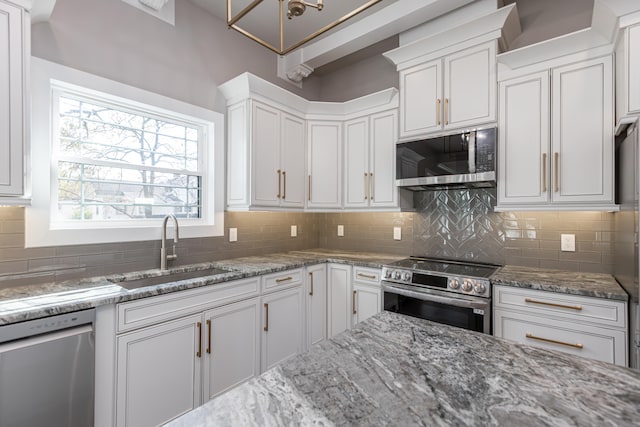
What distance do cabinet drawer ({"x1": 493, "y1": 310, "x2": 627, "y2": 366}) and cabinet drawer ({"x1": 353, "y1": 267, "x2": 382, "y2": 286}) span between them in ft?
3.01

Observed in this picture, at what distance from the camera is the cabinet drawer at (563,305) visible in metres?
1.74

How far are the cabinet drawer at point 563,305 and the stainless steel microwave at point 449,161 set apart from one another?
828mm

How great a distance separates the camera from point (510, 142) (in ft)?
7.61

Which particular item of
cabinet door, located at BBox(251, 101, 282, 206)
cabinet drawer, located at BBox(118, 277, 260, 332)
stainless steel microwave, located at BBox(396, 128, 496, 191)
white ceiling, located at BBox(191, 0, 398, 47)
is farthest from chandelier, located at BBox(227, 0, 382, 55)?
cabinet drawer, located at BBox(118, 277, 260, 332)

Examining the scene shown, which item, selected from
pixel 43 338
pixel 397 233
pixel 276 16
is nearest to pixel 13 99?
pixel 43 338

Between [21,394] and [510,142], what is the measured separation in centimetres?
311

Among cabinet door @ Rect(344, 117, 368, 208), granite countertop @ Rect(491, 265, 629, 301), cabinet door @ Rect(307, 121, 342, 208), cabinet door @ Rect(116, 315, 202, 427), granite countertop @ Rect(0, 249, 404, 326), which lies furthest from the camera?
A: cabinet door @ Rect(307, 121, 342, 208)

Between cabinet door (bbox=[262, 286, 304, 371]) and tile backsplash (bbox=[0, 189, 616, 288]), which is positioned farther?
cabinet door (bbox=[262, 286, 304, 371])

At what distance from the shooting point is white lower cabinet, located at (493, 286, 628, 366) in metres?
1.74

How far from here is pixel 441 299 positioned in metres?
2.26

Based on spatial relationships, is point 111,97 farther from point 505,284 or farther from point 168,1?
point 505,284

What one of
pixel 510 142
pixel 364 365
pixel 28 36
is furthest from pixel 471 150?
pixel 28 36

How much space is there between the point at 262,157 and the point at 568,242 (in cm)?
251

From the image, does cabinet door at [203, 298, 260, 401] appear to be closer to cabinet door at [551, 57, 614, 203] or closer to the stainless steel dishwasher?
the stainless steel dishwasher
